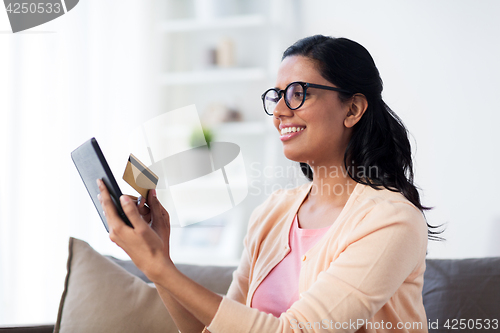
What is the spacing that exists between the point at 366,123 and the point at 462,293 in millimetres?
620

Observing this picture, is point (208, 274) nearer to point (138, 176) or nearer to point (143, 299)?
point (143, 299)

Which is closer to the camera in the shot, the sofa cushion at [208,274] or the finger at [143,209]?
the finger at [143,209]

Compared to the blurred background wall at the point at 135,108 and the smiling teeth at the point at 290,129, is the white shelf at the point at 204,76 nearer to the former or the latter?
the blurred background wall at the point at 135,108

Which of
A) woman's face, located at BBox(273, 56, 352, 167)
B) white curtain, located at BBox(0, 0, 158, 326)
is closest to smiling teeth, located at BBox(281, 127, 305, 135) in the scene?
woman's face, located at BBox(273, 56, 352, 167)

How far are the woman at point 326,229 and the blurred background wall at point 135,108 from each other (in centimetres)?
55

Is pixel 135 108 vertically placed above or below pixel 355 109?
below

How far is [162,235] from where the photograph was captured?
99 cm

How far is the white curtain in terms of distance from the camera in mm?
1978

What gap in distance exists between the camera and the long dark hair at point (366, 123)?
1.15 meters

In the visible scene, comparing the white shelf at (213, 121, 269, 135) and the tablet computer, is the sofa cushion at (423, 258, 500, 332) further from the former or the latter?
the white shelf at (213, 121, 269, 135)

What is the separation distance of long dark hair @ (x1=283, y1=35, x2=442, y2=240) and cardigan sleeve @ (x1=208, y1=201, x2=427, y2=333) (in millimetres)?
178

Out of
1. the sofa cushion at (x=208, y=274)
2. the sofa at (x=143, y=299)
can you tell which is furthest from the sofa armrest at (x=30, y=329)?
the sofa cushion at (x=208, y=274)

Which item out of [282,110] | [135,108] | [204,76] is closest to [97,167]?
[282,110]

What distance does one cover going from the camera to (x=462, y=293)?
134 cm
